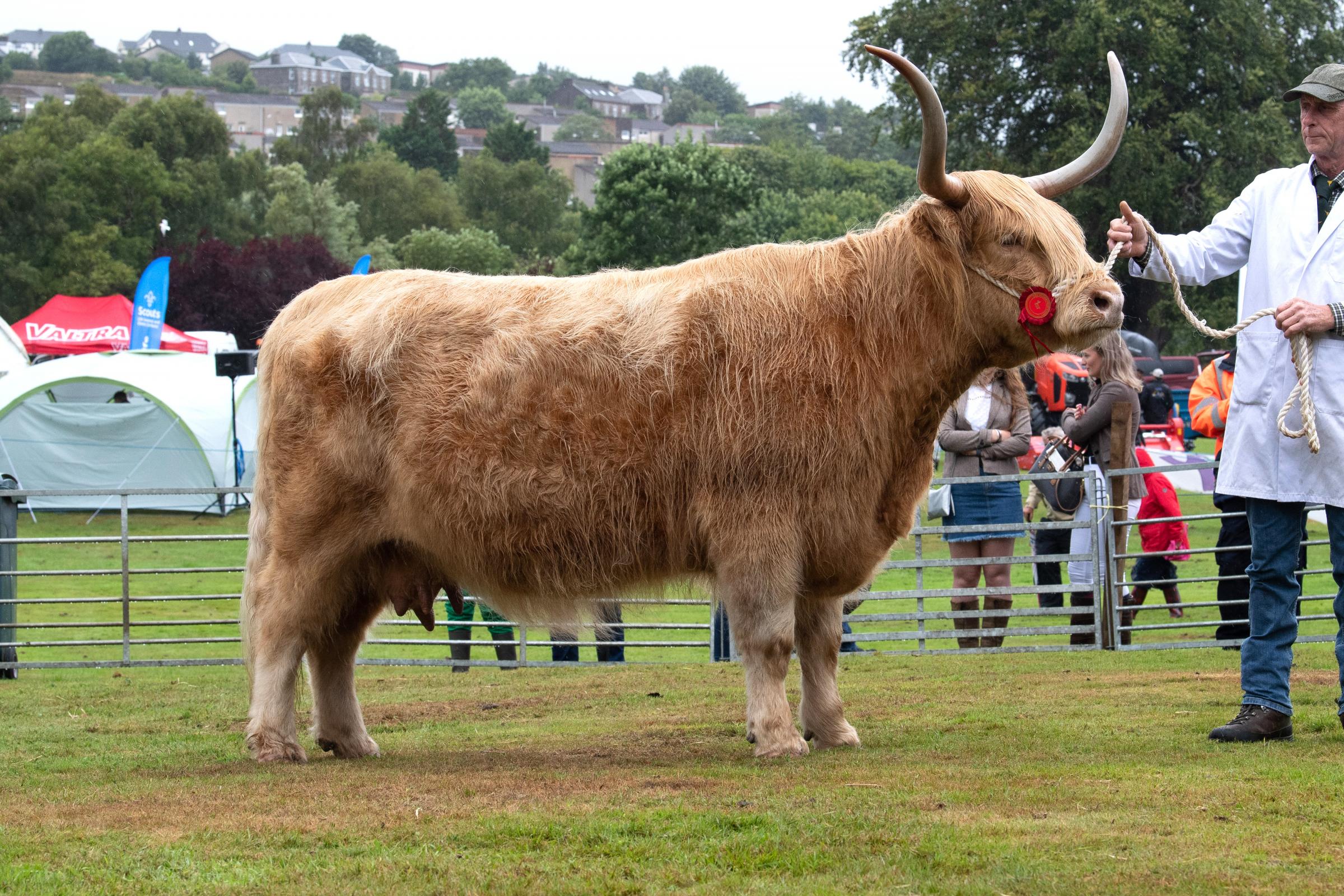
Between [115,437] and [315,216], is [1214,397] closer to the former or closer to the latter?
[115,437]

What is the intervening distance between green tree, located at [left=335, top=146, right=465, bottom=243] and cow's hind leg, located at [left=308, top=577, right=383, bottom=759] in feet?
304

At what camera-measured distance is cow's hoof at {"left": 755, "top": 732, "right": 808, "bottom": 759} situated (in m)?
6.11

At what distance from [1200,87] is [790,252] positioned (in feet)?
125

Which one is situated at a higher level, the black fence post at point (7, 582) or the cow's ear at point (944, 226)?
the cow's ear at point (944, 226)

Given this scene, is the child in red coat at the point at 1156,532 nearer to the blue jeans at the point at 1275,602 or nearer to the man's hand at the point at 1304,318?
the blue jeans at the point at 1275,602

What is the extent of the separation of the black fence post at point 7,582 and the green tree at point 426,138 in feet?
403

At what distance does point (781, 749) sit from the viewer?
20.1 feet

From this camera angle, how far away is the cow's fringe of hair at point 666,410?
616 cm

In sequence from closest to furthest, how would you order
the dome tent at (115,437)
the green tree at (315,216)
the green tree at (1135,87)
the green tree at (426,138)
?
the dome tent at (115,437) < the green tree at (1135,87) < the green tree at (315,216) < the green tree at (426,138)

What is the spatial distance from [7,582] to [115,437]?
17.5 metres

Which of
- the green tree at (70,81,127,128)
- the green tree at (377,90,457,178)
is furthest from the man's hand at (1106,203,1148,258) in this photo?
the green tree at (377,90,457,178)

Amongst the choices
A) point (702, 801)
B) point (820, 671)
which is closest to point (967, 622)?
point (820, 671)

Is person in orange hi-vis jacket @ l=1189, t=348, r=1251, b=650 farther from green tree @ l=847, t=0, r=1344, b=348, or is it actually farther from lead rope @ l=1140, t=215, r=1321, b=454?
green tree @ l=847, t=0, r=1344, b=348

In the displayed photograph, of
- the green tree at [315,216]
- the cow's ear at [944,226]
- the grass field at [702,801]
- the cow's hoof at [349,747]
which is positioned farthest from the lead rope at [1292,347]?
the green tree at [315,216]
